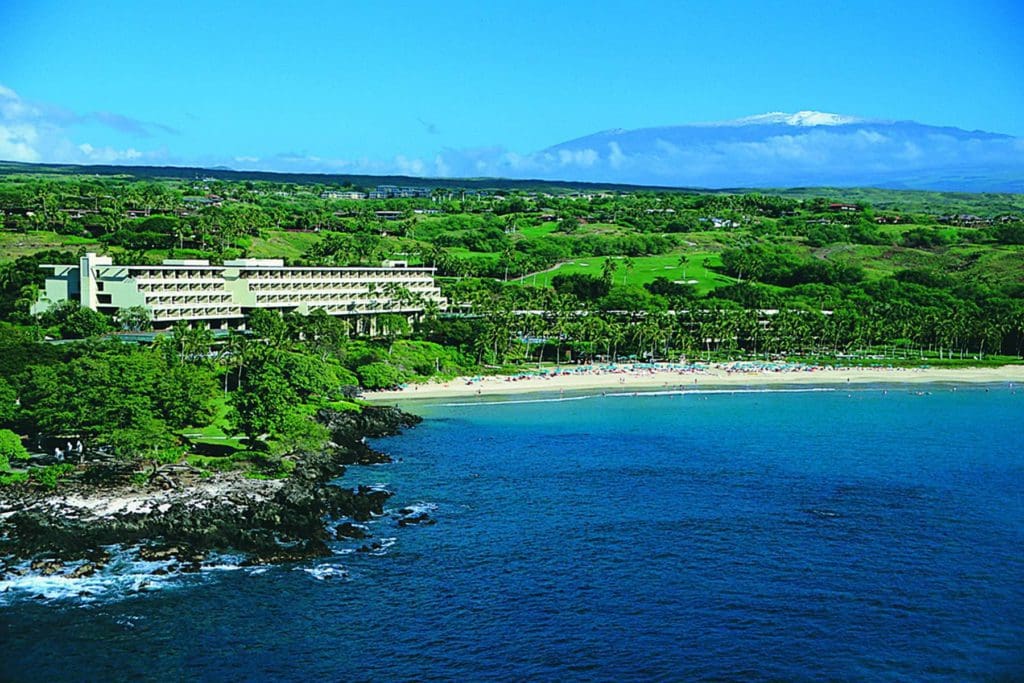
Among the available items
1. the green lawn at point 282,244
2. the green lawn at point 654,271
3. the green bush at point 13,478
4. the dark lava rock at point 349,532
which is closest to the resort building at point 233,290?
the green lawn at point 282,244

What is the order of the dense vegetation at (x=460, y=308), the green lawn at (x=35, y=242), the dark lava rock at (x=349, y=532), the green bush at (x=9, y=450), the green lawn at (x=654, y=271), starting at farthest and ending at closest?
the green lawn at (x=654, y=271) → the green lawn at (x=35, y=242) → the dense vegetation at (x=460, y=308) → the green bush at (x=9, y=450) → the dark lava rock at (x=349, y=532)

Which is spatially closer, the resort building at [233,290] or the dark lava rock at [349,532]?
the dark lava rock at [349,532]

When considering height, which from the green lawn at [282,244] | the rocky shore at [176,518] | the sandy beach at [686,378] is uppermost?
the green lawn at [282,244]

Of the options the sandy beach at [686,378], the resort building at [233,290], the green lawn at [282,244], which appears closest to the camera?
the sandy beach at [686,378]

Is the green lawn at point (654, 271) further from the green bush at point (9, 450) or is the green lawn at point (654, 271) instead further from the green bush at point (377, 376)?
the green bush at point (9, 450)

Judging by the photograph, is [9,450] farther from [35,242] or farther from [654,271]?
[654,271]

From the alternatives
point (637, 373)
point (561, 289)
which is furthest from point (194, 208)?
point (637, 373)

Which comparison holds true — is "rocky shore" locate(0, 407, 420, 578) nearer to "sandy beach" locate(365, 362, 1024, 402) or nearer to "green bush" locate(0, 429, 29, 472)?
"green bush" locate(0, 429, 29, 472)

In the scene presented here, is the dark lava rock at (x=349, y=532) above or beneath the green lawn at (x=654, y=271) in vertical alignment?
beneath
